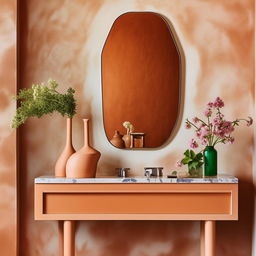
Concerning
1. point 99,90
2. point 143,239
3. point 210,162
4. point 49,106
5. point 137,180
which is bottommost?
point 143,239

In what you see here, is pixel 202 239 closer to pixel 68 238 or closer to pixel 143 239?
pixel 143 239

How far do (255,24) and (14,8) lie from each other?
1.75 meters

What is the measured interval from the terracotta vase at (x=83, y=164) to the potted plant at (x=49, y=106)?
0.12 metres

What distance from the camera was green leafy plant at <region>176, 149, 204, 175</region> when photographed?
3.96 m

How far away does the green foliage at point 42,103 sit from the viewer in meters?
3.94

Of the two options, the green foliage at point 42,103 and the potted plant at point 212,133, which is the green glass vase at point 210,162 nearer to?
the potted plant at point 212,133

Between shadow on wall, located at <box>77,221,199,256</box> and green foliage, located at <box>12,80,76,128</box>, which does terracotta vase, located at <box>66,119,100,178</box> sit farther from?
shadow on wall, located at <box>77,221,199,256</box>

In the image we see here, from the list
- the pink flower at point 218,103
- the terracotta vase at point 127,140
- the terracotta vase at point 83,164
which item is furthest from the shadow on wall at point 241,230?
the terracotta vase at point 83,164

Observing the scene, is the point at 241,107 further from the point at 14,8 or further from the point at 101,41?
the point at 14,8

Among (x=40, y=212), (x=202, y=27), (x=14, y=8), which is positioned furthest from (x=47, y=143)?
(x=202, y=27)

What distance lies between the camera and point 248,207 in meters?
4.25

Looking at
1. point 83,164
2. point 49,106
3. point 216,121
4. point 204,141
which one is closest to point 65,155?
point 83,164

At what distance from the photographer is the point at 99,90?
429cm

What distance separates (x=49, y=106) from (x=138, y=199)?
88cm
